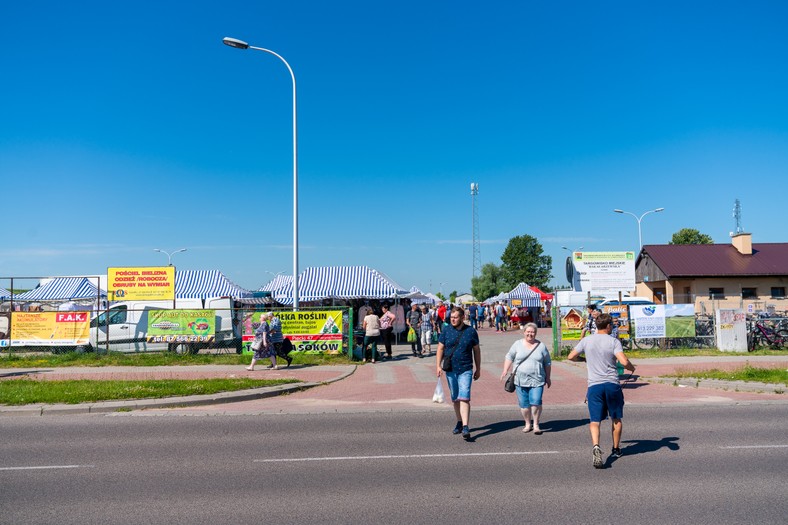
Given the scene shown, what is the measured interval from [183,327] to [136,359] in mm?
1749

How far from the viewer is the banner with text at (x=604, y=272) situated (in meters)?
22.4

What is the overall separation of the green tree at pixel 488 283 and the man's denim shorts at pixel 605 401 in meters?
92.3

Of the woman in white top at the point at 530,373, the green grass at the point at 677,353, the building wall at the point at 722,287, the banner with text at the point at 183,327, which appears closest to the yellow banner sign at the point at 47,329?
the banner with text at the point at 183,327

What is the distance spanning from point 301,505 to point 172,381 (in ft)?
30.1

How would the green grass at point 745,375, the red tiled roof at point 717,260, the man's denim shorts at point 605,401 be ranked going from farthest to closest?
the red tiled roof at point 717,260
the green grass at point 745,375
the man's denim shorts at point 605,401

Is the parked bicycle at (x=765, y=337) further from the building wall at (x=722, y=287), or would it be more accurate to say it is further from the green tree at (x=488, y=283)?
the green tree at (x=488, y=283)

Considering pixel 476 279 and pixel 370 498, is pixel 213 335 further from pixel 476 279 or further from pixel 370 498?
pixel 476 279

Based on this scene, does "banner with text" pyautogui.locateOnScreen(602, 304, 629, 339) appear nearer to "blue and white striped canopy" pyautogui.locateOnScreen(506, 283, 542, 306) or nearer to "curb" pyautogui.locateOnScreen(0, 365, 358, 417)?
"curb" pyautogui.locateOnScreen(0, 365, 358, 417)

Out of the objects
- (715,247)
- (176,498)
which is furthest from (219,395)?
(715,247)

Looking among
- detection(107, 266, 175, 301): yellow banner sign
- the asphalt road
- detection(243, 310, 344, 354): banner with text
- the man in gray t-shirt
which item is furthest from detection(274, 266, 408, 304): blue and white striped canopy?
the man in gray t-shirt

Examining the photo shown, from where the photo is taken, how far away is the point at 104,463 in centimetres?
756

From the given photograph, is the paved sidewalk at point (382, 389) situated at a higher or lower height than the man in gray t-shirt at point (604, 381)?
lower

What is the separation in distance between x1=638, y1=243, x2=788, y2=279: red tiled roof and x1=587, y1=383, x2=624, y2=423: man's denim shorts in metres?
35.9

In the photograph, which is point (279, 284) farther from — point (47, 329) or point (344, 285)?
point (47, 329)
